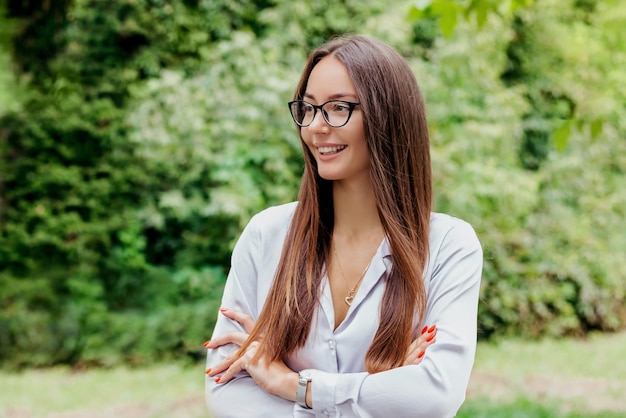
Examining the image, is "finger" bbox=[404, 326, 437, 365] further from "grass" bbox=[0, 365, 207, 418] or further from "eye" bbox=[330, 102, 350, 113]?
"grass" bbox=[0, 365, 207, 418]

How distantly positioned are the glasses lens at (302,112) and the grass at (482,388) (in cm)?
327

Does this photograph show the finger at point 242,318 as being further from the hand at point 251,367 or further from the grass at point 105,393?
the grass at point 105,393

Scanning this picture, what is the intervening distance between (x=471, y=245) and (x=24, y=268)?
7050 mm

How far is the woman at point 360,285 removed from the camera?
1.85m

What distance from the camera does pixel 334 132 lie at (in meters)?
1.95

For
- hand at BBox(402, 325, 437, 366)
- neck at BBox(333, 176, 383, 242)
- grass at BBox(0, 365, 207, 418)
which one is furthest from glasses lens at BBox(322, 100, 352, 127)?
grass at BBox(0, 365, 207, 418)

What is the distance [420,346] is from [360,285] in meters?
0.22

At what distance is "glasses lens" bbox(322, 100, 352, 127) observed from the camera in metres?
1.93

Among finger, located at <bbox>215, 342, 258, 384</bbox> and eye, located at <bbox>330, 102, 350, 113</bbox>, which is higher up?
eye, located at <bbox>330, 102, 350, 113</bbox>

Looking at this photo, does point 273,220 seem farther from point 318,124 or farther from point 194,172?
point 194,172

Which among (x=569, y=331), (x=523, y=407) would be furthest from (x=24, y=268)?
(x=569, y=331)

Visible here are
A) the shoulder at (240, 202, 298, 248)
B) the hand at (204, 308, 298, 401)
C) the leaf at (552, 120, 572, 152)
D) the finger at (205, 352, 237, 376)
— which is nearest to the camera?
the hand at (204, 308, 298, 401)

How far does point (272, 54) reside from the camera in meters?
7.39

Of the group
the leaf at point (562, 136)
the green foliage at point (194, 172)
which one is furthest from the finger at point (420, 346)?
the green foliage at point (194, 172)
